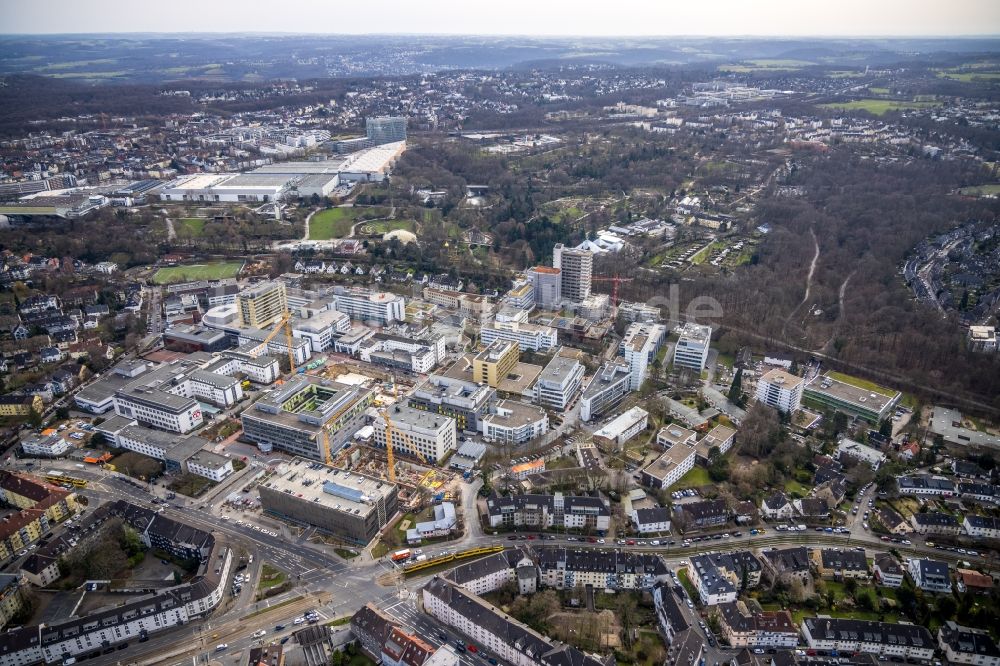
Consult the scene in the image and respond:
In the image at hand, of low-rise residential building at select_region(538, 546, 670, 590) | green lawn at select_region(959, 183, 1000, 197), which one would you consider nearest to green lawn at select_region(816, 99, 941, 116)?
green lawn at select_region(959, 183, 1000, 197)

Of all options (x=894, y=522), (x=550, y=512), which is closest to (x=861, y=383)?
(x=894, y=522)

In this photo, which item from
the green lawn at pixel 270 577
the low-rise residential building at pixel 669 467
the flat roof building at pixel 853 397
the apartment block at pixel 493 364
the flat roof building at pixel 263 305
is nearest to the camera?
the green lawn at pixel 270 577

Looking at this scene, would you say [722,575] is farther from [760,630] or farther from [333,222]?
[333,222]

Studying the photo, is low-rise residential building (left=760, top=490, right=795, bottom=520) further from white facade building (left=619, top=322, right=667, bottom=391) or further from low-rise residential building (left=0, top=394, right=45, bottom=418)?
low-rise residential building (left=0, top=394, right=45, bottom=418)

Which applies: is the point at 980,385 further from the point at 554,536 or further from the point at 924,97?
the point at 924,97

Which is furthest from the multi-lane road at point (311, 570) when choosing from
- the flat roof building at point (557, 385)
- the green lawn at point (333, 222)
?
the green lawn at point (333, 222)

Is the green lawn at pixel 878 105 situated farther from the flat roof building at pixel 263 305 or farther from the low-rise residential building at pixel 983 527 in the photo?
the flat roof building at pixel 263 305

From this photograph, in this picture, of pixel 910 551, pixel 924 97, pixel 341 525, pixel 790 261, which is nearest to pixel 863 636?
pixel 910 551
